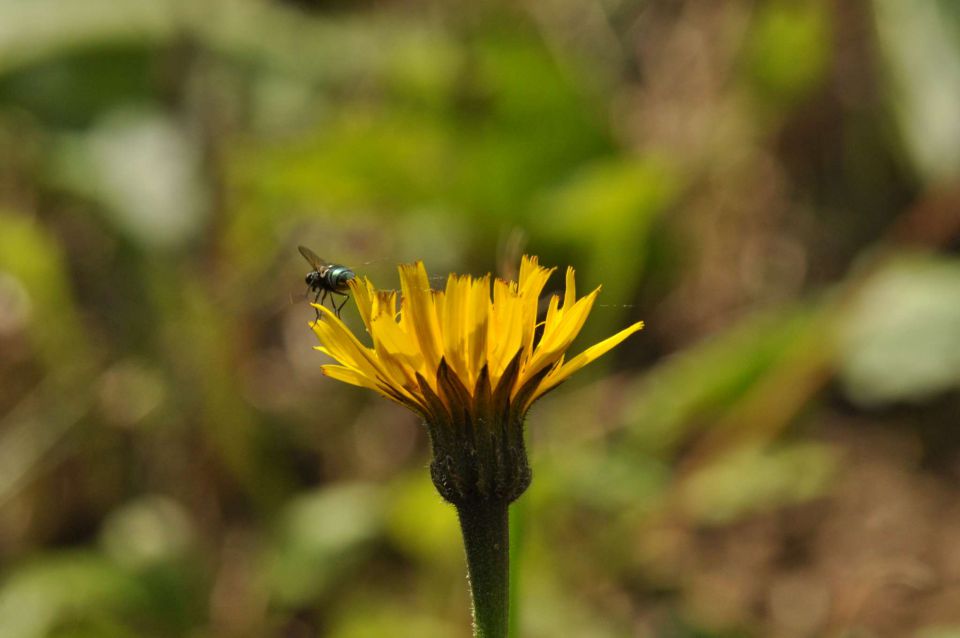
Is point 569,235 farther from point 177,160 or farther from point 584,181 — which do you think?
point 177,160

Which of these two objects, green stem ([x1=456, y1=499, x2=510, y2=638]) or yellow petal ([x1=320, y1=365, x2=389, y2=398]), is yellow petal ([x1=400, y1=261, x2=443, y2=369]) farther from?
green stem ([x1=456, y1=499, x2=510, y2=638])

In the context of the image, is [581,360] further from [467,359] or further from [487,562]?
[487,562]

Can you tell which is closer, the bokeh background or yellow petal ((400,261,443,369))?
yellow petal ((400,261,443,369))

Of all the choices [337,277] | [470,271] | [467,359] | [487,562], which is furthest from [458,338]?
[470,271]

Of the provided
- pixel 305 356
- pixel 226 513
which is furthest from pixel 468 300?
pixel 305 356

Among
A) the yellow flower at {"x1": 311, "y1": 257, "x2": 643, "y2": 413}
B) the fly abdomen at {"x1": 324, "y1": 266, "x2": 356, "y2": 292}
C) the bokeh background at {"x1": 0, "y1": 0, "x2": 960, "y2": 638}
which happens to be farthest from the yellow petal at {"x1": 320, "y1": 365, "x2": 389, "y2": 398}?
the bokeh background at {"x1": 0, "y1": 0, "x2": 960, "y2": 638}
